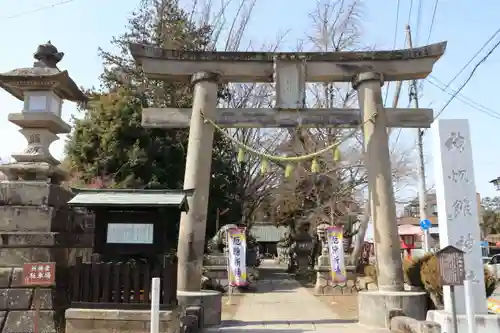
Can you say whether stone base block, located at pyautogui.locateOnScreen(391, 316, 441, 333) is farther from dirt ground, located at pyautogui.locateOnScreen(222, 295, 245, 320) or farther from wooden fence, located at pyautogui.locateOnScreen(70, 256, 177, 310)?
dirt ground, located at pyautogui.locateOnScreen(222, 295, 245, 320)

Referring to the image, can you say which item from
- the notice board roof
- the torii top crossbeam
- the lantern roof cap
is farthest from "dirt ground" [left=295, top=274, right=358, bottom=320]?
the lantern roof cap

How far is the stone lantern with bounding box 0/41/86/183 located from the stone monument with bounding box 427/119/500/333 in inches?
307

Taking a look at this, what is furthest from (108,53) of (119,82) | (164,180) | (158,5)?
(164,180)

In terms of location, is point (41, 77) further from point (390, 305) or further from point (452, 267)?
point (390, 305)

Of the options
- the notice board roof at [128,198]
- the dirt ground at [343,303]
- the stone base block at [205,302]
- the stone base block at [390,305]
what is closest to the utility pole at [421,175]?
the dirt ground at [343,303]

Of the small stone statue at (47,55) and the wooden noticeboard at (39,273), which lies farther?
the small stone statue at (47,55)

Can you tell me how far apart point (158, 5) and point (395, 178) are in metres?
16.2

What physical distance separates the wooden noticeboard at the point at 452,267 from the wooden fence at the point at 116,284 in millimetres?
4614

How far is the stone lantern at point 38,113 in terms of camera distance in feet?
29.0

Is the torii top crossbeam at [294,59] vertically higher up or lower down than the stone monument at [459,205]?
higher up

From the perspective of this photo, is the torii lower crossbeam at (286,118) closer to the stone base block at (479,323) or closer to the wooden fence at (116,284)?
the wooden fence at (116,284)

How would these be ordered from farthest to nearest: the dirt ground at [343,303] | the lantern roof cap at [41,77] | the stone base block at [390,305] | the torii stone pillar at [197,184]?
the dirt ground at [343,303], the torii stone pillar at [197,184], the stone base block at [390,305], the lantern roof cap at [41,77]

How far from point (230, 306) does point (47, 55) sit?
9795mm

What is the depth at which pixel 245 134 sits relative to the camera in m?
26.2
